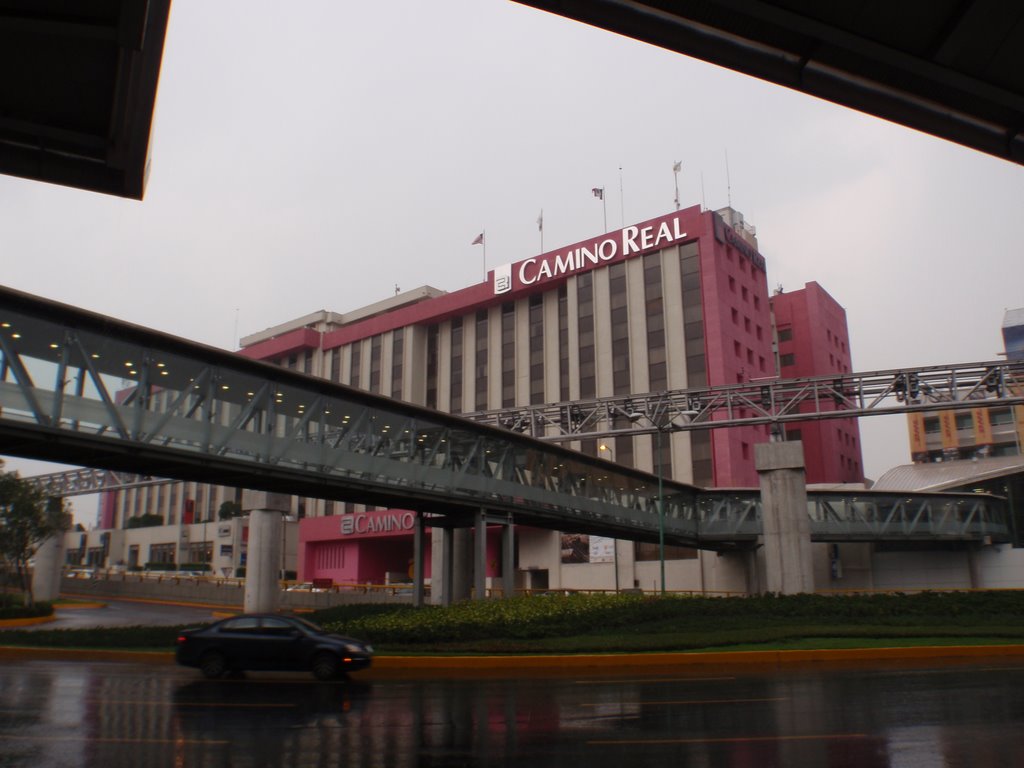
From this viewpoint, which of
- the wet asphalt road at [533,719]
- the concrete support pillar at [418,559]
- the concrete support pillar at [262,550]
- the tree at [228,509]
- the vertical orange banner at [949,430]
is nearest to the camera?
the wet asphalt road at [533,719]

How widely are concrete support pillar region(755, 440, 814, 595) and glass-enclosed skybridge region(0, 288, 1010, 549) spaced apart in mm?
8895

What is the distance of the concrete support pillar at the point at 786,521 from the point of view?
3944 centimetres

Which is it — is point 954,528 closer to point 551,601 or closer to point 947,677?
point 551,601

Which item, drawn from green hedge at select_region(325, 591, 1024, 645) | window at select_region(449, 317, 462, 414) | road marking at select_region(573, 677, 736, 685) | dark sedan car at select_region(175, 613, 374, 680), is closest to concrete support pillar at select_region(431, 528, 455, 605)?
green hedge at select_region(325, 591, 1024, 645)

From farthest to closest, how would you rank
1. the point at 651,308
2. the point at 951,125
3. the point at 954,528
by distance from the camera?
the point at 651,308
the point at 954,528
the point at 951,125

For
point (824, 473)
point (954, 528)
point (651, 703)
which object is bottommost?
point (651, 703)

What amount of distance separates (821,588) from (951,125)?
5763 cm

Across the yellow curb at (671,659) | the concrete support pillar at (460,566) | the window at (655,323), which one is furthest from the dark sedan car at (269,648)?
the window at (655,323)

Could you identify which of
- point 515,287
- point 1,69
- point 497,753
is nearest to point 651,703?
point 497,753

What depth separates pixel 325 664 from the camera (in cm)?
1902

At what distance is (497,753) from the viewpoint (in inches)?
415

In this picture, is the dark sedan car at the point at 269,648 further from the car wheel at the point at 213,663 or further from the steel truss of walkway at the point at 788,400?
the steel truss of walkway at the point at 788,400

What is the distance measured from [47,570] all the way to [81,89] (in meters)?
63.4

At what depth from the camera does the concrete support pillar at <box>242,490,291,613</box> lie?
4644cm
